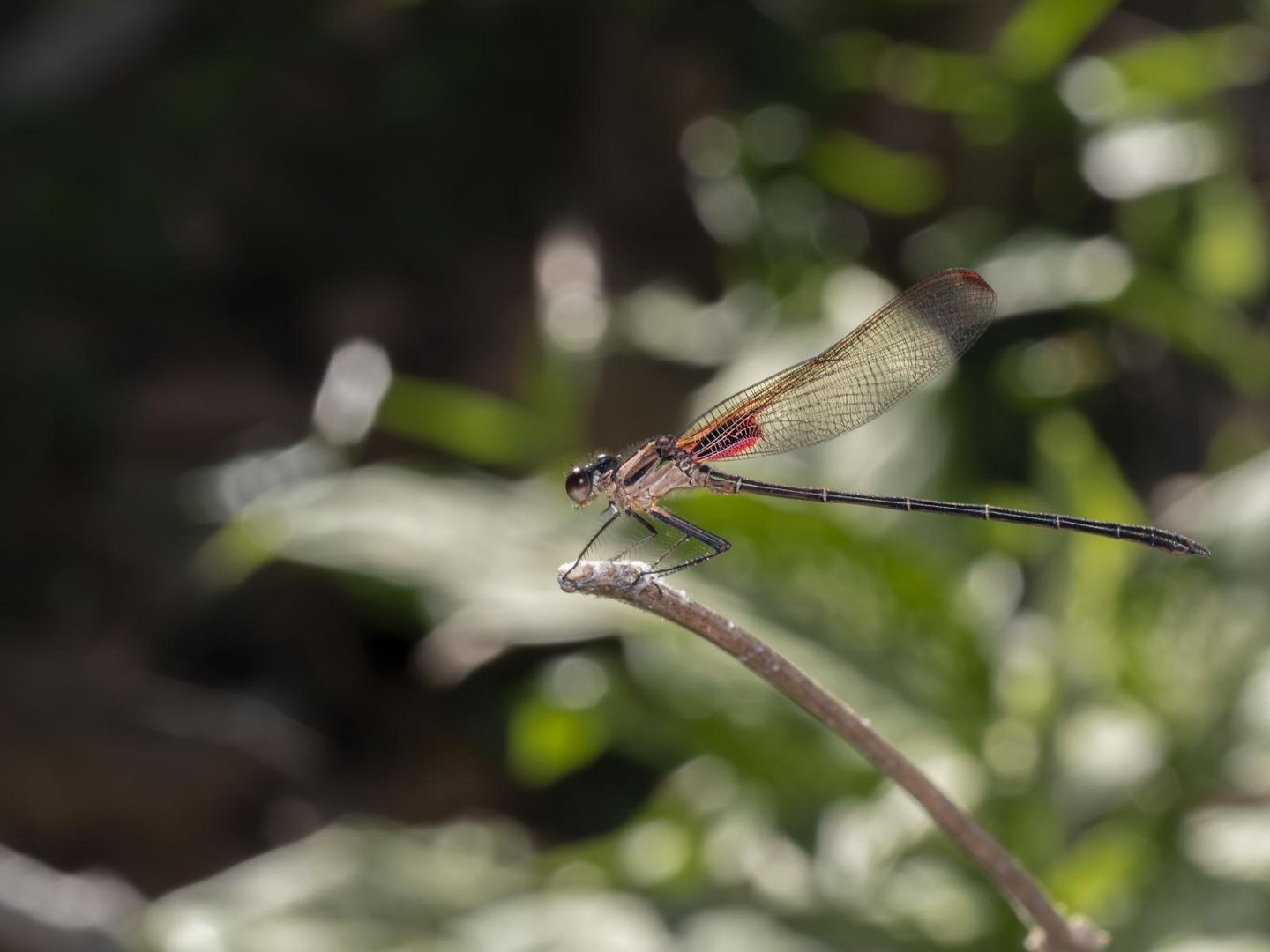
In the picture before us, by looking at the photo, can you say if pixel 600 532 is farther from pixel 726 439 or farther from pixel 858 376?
pixel 858 376

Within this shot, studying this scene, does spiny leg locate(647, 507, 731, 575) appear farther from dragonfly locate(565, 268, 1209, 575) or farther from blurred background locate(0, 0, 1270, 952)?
blurred background locate(0, 0, 1270, 952)

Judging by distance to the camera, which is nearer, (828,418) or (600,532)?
(600,532)

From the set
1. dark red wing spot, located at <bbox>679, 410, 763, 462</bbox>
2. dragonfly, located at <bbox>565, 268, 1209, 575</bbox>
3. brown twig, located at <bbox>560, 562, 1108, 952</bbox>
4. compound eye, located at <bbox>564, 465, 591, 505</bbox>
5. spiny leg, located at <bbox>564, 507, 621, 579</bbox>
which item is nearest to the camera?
brown twig, located at <bbox>560, 562, 1108, 952</bbox>

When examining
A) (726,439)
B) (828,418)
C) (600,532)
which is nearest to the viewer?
(600,532)

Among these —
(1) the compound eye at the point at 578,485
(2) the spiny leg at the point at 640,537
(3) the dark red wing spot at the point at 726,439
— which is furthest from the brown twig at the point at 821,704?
(3) the dark red wing spot at the point at 726,439

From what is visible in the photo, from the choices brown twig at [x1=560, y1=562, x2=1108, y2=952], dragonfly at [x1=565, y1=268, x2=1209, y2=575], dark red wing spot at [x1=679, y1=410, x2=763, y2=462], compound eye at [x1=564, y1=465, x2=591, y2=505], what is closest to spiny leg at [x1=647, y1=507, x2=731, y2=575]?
dragonfly at [x1=565, y1=268, x2=1209, y2=575]

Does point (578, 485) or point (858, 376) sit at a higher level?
point (858, 376)

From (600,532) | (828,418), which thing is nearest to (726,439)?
(828,418)

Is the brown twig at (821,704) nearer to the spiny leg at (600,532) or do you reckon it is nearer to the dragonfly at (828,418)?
the spiny leg at (600,532)
